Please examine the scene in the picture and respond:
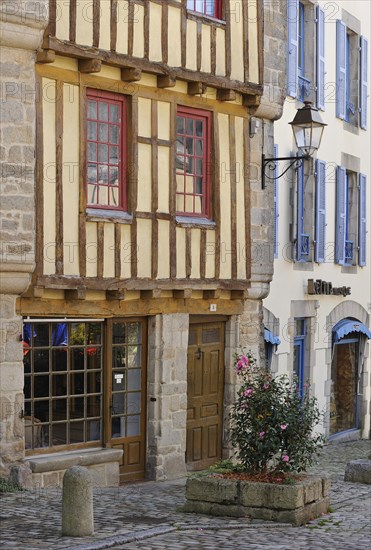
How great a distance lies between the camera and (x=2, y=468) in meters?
12.5

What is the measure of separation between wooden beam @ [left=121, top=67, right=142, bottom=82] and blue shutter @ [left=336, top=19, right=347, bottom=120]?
765cm

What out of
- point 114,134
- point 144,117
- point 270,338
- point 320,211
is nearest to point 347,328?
point 320,211

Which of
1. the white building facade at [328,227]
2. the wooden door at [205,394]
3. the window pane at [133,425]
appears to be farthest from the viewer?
the white building facade at [328,227]

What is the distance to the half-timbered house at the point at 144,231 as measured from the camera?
13.1 meters

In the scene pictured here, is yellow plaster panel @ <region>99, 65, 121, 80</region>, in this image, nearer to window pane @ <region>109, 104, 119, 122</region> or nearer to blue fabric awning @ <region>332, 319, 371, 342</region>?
window pane @ <region>109, 104, 119, 122</region>

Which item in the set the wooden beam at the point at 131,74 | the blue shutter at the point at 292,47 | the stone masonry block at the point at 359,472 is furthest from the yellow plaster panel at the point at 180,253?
the blue shutter at the point at 292,47

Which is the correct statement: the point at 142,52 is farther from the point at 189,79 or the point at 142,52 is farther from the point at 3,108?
the point at 3,108

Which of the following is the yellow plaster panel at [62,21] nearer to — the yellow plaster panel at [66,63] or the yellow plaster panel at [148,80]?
the yellow plaster panel at [66,63]

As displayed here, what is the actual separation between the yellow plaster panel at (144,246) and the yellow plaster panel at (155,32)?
1.88 m

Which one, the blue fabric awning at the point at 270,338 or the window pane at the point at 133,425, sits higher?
the blue fabric awning at the point at 270,338

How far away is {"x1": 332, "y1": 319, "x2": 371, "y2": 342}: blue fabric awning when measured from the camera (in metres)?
21.0

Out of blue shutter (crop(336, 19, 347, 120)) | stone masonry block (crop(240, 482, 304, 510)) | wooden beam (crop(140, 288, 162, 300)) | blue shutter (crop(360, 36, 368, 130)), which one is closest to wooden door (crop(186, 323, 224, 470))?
wooden beam (crop(140, 288, 162, 300))

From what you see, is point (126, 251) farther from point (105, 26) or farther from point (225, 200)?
point (105, 26)

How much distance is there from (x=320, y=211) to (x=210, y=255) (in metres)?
5.30
